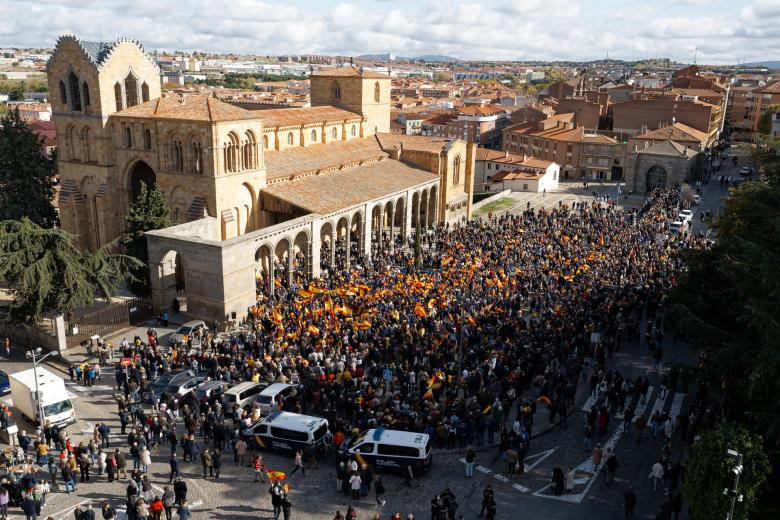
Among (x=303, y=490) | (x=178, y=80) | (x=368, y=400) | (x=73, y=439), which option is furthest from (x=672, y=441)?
(x=178, y=80)

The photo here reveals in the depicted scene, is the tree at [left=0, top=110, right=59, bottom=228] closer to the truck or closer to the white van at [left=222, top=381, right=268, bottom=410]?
the truck

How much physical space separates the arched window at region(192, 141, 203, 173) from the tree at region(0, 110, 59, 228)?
13.5 metres

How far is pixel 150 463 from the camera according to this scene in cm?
1977

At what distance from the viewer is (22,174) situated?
4284 cm

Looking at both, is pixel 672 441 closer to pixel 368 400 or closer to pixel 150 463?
pixel 368 400

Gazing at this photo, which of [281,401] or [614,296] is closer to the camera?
[281,401]

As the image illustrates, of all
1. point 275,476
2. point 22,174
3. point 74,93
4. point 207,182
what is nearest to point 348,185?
point 207,182

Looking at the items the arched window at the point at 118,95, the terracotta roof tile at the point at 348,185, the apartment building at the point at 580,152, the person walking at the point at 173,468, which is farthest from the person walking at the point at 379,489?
the apartment building at the point at 580,152

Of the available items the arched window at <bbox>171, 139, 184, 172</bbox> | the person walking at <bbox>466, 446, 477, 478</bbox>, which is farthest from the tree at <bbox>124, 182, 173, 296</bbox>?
the person walking at <bbox>466, 446, 477, 478</bbox>

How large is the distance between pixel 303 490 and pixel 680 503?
10.3 metres

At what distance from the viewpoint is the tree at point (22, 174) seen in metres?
41.9

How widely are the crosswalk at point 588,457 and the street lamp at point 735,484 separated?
466cm

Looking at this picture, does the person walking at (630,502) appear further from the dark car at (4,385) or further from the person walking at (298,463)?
the dark car at (4,385)

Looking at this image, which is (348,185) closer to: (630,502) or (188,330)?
(188,330)
